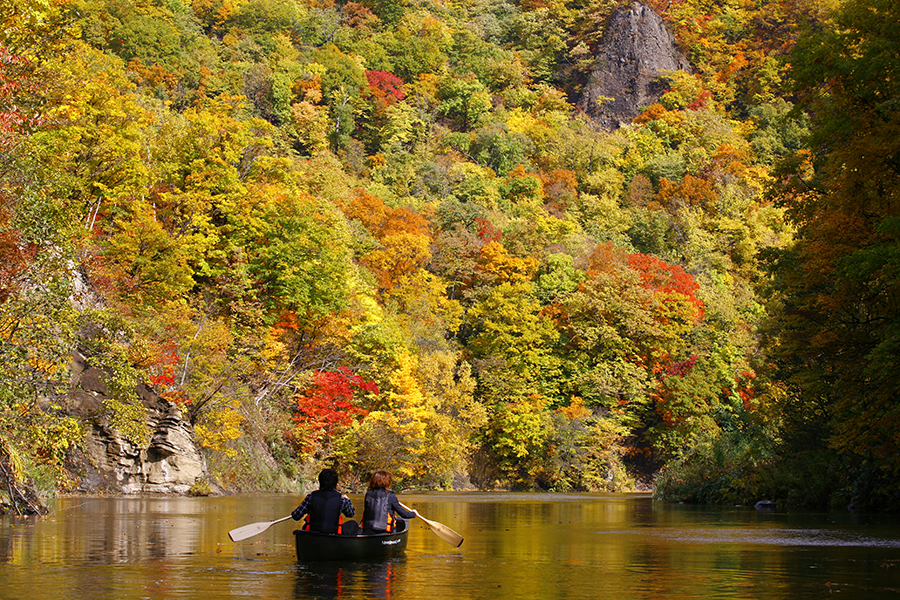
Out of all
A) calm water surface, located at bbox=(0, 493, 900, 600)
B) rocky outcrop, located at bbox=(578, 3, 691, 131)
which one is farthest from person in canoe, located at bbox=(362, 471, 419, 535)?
rocky outcrop, located at bbox=(578, 3, 691, 131)

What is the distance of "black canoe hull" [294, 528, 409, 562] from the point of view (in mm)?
11109

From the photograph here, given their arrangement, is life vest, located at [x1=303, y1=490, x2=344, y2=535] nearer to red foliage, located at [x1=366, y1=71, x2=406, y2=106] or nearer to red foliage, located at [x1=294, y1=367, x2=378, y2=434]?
red foliage, located at [x1=294, y1=367, x2=378, y2=434]

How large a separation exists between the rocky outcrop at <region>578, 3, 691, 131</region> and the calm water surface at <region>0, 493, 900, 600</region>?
271ft

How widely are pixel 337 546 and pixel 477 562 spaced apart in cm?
177

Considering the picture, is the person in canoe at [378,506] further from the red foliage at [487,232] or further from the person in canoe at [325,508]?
the red foliage at [487,232]

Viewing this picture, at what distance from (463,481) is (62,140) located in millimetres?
26370

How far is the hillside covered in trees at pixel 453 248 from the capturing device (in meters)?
20.2

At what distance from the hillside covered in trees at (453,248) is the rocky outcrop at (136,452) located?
2.93ft

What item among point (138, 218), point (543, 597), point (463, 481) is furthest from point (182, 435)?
point (543, 597)

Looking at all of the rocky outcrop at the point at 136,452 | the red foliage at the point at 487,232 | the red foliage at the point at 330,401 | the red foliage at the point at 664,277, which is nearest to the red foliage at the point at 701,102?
the red foliage at the point at 664,277

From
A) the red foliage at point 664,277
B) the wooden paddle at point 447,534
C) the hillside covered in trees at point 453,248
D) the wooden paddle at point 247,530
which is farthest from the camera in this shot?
the red foliage at point 664,277

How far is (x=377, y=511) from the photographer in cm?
1191

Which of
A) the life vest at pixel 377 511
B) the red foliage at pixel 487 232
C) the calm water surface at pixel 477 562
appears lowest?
the calm water surface at pixel 477 562

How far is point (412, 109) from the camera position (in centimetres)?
8900
